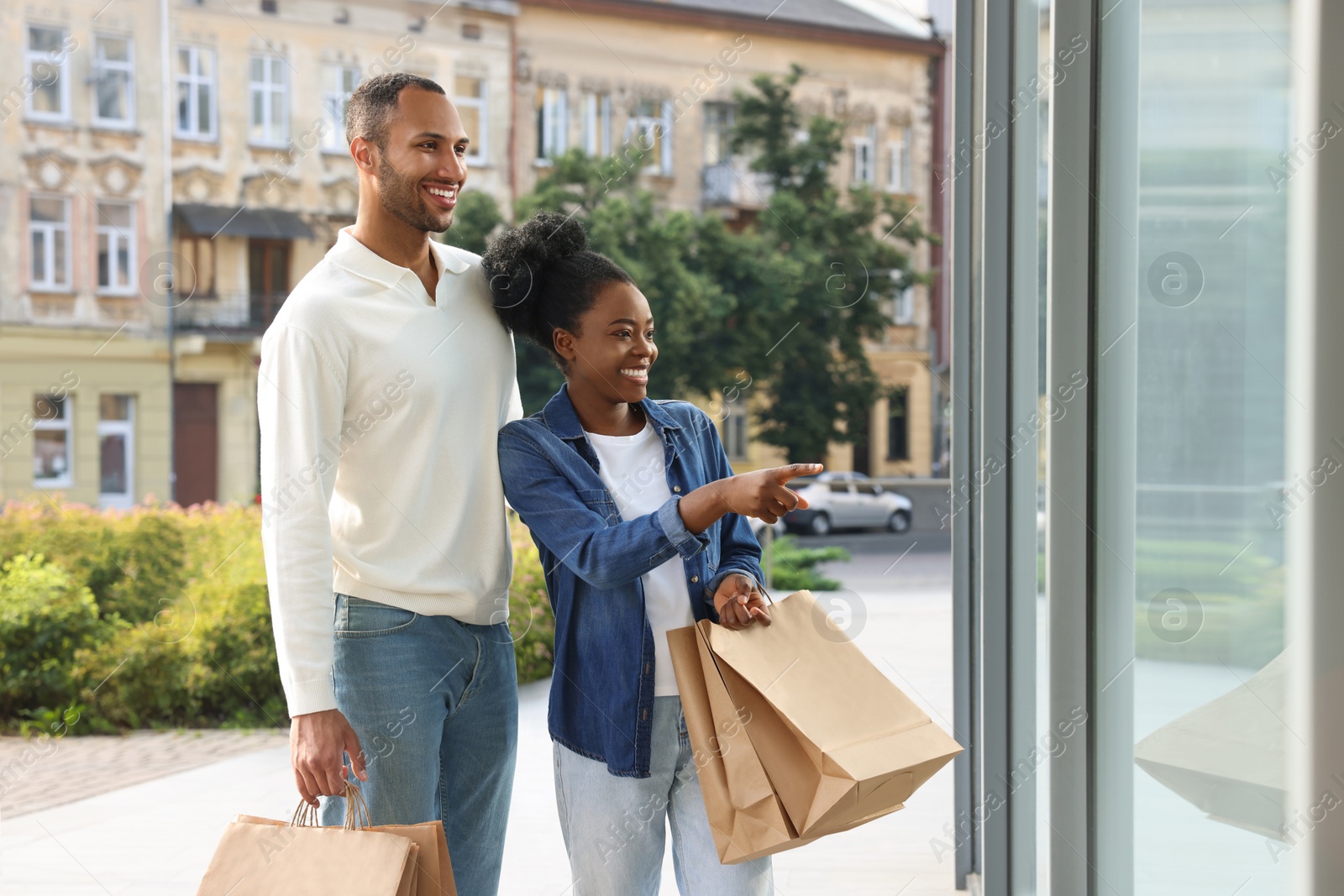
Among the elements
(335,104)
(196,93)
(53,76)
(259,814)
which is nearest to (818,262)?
(335,104)

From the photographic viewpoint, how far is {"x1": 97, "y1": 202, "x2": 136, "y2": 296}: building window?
57.3 ft

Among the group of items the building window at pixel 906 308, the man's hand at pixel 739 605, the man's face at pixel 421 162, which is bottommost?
the man's hand at pixel 739 605

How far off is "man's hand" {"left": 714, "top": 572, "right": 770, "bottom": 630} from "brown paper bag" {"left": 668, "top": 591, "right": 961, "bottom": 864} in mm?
21

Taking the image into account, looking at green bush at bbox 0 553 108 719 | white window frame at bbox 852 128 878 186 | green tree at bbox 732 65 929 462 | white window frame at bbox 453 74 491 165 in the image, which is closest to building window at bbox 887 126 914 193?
white window frame at bbox 852 128 878 186

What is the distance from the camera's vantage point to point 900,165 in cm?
2159

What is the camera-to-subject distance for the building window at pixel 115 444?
17.0 meters

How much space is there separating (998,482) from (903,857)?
1.53 meters

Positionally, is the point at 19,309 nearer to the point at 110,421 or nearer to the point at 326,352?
the point at 110,421

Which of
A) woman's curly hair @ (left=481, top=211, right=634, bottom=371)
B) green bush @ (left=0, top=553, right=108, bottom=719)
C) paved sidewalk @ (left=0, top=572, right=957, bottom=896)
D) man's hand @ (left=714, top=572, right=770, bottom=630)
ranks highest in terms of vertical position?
woman's curly hair @ (left=481, top=211, right=634, bottom=371)

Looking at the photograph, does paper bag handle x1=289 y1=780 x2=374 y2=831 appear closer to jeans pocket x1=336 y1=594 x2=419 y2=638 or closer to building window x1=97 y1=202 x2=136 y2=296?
jeans pocket x1=336 y1=594 x2=419 y2=638

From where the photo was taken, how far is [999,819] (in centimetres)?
254

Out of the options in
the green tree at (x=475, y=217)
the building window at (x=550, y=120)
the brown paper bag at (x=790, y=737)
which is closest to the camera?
the brown paper bag at (x=790, y=737)

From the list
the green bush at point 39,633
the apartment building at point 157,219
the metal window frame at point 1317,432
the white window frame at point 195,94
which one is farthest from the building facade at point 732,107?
the metal window frame at point 1317,432

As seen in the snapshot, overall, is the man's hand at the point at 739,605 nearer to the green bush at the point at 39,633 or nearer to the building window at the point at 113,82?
the green bush at the point at 39,633
